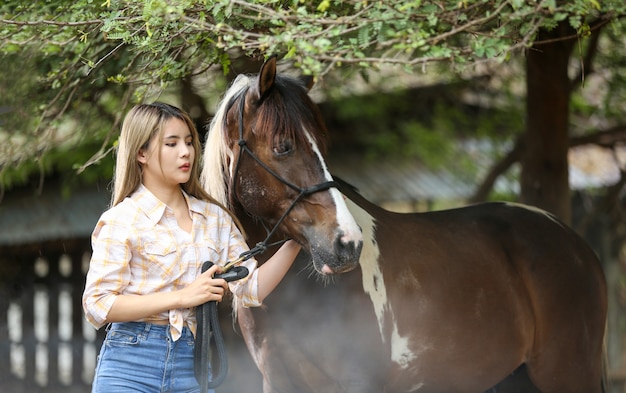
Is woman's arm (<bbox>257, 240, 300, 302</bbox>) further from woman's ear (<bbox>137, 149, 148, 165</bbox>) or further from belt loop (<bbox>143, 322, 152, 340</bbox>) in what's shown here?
woman's ear (<bbox>137, 149, 148, 165</bbox>)

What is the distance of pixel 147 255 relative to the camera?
8.11 feet

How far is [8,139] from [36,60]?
49cm

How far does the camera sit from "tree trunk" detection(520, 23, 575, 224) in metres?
5.49

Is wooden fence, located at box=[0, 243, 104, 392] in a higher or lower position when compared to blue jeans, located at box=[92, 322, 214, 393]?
lower

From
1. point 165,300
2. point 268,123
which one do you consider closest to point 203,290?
point 165,300

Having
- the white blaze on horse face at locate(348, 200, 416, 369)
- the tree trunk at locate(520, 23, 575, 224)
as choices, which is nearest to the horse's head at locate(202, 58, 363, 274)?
the white blaze on horse face at locate(348, 200, 416, 369)

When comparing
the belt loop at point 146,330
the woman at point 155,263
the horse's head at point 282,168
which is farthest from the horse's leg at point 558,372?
the belt loop at point 146,330

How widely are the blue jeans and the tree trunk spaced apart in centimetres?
368

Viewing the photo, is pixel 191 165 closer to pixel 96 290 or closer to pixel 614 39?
pixel 96 290

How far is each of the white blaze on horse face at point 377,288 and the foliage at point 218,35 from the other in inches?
27.6

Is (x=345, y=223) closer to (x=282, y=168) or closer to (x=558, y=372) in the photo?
(x=282, y=168)

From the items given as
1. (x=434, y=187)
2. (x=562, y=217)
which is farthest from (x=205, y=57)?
(x=434, y=187)

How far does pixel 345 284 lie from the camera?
10.6 ft

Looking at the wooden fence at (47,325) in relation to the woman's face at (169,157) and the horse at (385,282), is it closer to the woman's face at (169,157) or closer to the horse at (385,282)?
the horse at (385,282)
